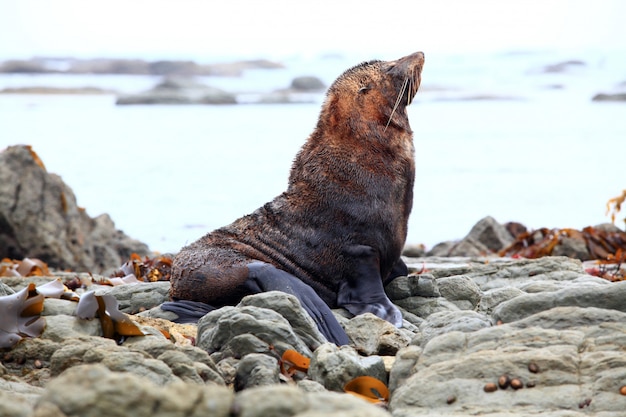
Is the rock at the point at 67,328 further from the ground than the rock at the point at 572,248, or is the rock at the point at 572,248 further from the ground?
the rock at the point at 67,328

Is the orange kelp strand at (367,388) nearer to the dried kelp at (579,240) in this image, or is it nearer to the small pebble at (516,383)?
the small pebble at (516,383)

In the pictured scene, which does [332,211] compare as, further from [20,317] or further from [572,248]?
[572,248]

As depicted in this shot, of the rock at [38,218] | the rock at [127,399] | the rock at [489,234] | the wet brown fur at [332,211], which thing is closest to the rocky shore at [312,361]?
the rock at [127,399]

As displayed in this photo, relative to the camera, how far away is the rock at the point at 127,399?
2.57m

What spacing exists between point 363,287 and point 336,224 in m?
0.45

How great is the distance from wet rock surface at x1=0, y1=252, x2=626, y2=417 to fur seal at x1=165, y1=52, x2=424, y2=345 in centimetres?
114

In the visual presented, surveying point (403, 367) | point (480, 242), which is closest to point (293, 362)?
point (403, 367)

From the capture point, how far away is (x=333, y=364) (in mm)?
4395

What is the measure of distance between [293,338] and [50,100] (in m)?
31.7

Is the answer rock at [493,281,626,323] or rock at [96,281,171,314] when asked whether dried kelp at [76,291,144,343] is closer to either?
rock at [493,281,626,323]

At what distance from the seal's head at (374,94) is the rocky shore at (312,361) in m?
1.40

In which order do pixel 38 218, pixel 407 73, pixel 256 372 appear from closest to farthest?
pixel 256 372, pixel 407 73, pixel 38 218

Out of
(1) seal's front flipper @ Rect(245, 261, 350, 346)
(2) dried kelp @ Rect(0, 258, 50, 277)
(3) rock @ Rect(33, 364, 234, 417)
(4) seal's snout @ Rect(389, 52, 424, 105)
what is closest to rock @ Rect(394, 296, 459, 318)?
(1) seal's front flipper @ Rect(245, 261, 350, 346)

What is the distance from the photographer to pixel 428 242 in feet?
40.6
